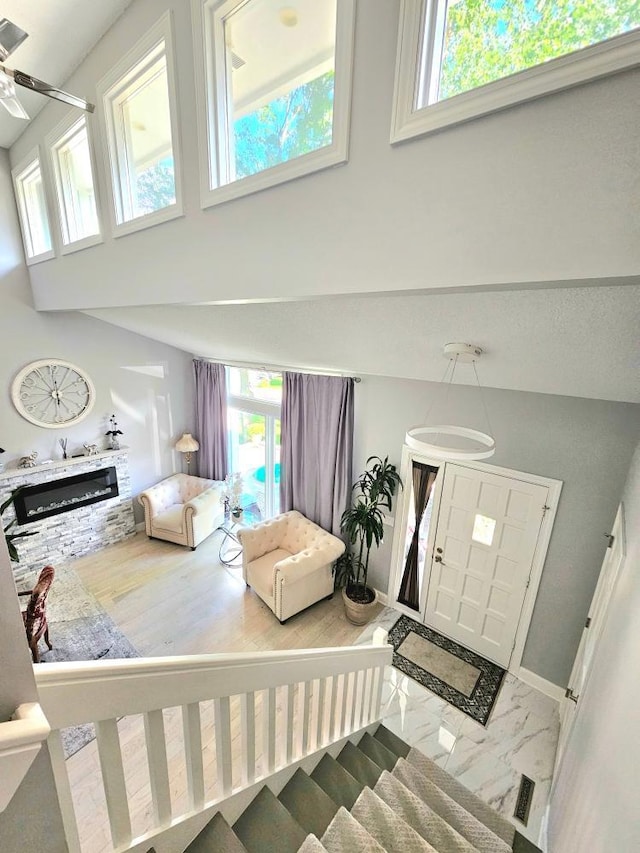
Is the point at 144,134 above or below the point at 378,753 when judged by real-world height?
above

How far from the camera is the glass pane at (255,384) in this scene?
189 inches

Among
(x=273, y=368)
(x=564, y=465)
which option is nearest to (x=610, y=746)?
(x=564, y=465)

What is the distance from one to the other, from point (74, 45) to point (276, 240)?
2.41 metres

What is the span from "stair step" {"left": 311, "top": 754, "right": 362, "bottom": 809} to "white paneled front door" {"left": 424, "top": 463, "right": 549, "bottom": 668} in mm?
1992

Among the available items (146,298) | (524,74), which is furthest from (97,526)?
(524,74)

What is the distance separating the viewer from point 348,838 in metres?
1.30

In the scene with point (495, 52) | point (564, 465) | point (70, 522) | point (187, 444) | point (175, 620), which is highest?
point (495, 52)

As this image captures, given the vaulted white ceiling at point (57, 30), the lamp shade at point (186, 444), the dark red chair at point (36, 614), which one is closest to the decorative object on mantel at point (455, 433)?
the vaulted white ceiling at point (57, 30)

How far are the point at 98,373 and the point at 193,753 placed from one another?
4.67 metres

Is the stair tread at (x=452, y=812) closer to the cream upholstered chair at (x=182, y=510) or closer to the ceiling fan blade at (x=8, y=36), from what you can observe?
the cream upholstered chair at (x=182, y=510)

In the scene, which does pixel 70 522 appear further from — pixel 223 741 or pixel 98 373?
pixel 223 741

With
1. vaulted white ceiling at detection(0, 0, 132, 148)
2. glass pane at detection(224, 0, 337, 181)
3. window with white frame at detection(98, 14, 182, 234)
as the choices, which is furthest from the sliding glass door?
vaulted white ceiling at detection(0, 0, 132, 148)

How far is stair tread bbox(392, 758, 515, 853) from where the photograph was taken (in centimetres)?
159

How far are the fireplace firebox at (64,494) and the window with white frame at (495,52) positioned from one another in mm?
4893
